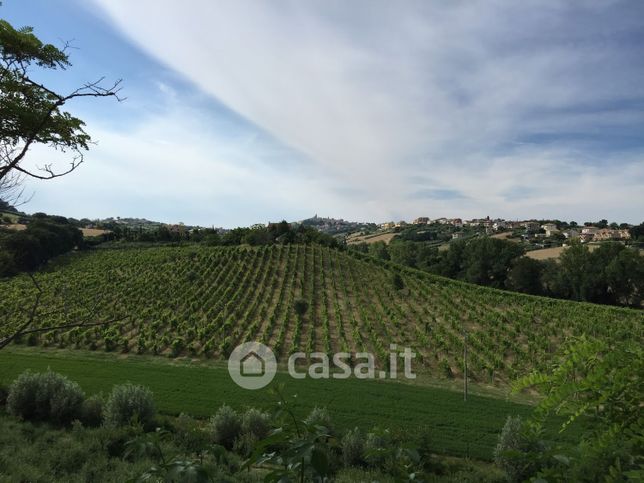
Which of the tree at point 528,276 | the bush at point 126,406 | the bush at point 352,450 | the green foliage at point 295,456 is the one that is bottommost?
the bush at point 352,450

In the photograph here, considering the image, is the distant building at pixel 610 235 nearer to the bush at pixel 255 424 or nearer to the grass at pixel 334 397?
the grass at pixel 334 397

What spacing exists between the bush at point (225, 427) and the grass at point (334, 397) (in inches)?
19.7

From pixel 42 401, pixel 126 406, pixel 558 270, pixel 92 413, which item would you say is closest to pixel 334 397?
pixel 126 406

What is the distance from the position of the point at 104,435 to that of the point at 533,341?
25617 millimetres

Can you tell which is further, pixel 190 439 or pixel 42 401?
pixel 42 401

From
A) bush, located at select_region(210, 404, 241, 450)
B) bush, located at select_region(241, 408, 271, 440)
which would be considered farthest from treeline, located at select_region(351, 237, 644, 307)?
bush, located at select_region(210, 404, 241, 450)

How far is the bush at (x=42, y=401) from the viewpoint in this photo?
432 inches

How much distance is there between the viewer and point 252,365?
67.0 feet

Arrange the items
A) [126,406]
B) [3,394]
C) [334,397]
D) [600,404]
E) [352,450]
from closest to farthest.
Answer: [600,404] < [352,450] < [126,406] < [3,394] < [334,397]

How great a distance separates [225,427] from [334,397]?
5666 millimetres

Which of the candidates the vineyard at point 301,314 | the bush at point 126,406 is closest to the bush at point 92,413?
the bush at point 126,406

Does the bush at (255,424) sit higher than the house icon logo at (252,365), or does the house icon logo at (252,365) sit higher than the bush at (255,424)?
the bush at (255,424)

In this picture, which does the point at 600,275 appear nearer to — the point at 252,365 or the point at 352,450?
the point at 252,365

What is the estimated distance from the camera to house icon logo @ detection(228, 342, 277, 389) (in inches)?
688
